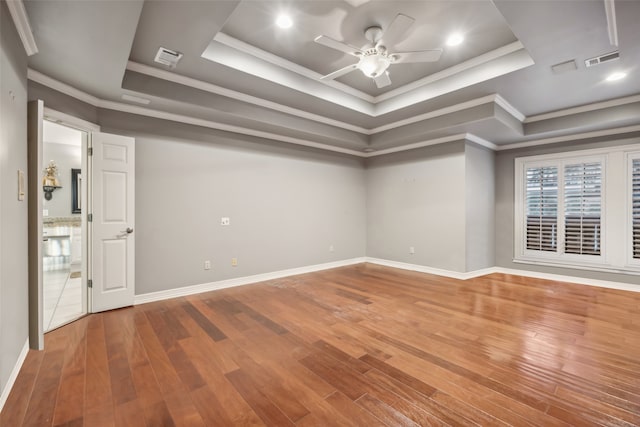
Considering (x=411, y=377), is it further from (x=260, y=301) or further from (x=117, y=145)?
(x=117, y=145)

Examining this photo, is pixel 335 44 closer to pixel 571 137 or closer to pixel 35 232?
pixel 35 232

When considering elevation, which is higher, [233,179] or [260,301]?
[233,179]

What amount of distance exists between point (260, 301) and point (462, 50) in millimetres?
3980

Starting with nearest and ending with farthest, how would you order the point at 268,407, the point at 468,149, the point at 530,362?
the point at 268,407
the point at 530,362
the point at 468,149

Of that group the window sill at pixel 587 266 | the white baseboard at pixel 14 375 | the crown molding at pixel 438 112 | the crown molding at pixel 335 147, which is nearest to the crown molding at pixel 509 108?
the crown molding at pixel 335 147

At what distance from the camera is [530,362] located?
7.98 ft

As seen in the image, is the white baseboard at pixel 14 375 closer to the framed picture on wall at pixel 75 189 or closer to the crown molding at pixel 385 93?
the crown molding at pixel 385 93

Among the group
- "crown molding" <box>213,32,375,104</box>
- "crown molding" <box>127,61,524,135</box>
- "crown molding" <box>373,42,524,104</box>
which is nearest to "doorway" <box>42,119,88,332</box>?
"crown molding" <box>127,61,524,135</box>

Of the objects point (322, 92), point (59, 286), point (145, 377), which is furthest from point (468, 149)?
point (59, 286)

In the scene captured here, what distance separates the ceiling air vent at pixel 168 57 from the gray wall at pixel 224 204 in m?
1.28

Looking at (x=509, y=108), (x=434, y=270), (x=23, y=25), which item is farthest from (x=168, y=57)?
(x=434, y=270)

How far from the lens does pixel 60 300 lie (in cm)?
411

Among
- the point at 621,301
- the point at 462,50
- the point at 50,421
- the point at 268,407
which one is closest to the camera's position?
the point at 50,421

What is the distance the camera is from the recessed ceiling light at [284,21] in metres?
2.84
